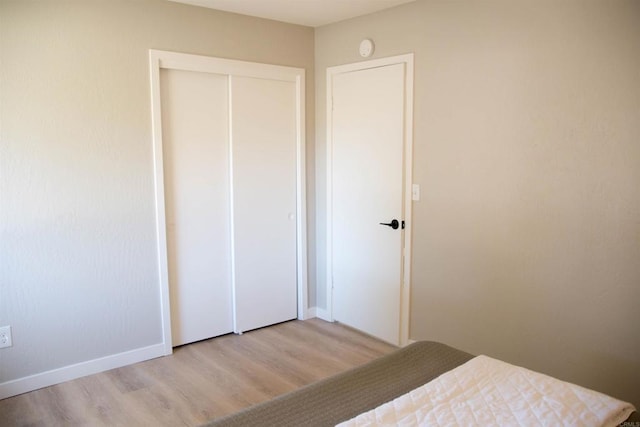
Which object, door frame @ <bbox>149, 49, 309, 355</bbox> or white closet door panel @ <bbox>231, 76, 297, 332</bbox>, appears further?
white closet door panel @ <bbox>231, 76, 297, 332</bbox>

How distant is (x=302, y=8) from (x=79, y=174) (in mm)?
1913

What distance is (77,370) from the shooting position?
3088 millimetres

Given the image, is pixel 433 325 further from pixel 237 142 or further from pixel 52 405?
pixel 52 405

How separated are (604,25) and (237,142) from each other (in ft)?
8.12

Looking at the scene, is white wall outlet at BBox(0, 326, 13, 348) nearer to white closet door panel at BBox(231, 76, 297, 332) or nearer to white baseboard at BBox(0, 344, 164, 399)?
white baseboard at BBox(0, 344, 164, 399)

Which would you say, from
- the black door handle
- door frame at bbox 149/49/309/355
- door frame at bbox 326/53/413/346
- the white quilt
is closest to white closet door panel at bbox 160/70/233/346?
door frame at bbox 149/49/309/355

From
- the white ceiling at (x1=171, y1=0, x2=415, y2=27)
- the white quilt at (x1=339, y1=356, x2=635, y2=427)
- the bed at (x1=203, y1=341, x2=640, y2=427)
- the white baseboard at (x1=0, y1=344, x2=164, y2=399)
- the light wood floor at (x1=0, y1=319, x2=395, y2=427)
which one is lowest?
the light wood floor at (x1=0, y1=319, x2=395, y2=427)

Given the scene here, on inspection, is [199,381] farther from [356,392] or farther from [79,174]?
[356,392]

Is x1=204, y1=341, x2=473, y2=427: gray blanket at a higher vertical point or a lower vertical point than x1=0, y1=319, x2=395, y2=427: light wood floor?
higher

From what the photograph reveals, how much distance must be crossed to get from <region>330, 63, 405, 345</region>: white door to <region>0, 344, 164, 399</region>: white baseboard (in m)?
1.56

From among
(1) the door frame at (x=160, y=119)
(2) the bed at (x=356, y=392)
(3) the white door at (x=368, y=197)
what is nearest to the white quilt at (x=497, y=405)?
(2) the bed at (x=356, y=392)

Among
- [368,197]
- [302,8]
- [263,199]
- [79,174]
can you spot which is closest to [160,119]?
[79,174]

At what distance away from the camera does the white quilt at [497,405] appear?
1480 millimetres

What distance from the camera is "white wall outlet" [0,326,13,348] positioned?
9.21 ft
